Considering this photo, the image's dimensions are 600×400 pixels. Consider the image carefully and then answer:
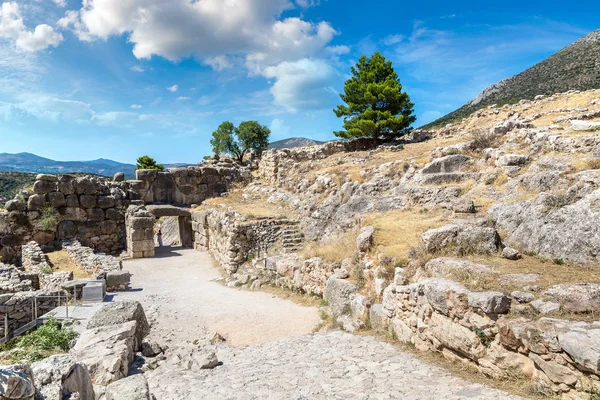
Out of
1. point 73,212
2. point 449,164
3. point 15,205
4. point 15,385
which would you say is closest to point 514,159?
point 449,164

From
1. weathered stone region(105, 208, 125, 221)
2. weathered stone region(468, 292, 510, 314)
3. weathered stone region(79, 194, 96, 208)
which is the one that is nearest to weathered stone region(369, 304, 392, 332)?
weathered stone region(468, 292, 510, 314)

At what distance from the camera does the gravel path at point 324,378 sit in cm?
488

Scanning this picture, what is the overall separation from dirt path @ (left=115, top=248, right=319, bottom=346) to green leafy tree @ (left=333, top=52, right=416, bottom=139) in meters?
16.2

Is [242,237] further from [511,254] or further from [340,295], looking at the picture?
[511,254]

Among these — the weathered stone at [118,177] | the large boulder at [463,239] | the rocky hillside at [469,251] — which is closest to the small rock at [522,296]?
the rocky hillside at [469,251]

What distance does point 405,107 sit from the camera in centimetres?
2883

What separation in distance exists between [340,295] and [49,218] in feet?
57.5

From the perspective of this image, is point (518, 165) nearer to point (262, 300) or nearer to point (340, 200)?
point (340, 200)

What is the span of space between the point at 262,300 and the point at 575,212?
27.1 feet

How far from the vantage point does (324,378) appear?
18.1 ft

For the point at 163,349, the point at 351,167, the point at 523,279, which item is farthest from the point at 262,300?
the point at 351,167

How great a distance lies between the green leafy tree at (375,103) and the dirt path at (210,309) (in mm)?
16202

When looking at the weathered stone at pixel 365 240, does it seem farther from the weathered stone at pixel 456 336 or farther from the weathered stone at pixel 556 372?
the weathered stone at pixel 556 372

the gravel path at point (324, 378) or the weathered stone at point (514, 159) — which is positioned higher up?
the weathered stone at point (514, 159)
